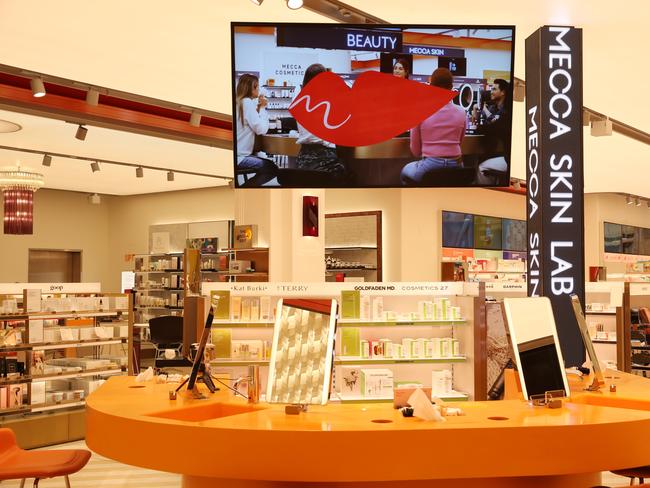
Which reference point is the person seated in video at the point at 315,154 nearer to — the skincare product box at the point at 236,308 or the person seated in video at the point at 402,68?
the person seated in video at the point at 402,68

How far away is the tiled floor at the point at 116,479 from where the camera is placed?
5.95 meters

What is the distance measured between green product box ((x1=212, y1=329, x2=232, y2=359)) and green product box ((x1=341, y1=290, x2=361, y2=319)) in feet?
3.30

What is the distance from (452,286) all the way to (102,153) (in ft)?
21.7

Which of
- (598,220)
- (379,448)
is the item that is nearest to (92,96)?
(379,448)

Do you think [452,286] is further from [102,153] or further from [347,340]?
[102,153]

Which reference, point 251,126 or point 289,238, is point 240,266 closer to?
point 289,238

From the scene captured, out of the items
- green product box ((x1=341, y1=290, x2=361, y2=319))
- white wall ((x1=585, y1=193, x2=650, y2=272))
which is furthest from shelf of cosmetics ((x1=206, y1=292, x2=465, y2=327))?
white wall ((x1=585, y1=193, x2=650, y2=272))

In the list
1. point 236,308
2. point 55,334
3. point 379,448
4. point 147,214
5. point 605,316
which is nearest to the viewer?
point 379,448

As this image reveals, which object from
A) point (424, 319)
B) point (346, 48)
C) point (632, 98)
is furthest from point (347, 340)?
point (632, 98)

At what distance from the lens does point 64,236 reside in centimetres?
1648

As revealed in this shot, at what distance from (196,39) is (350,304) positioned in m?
2.56

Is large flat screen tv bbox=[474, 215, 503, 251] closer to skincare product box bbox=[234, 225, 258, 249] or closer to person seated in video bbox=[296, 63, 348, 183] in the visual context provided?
skincare product box bbox=[234, 225, 258, 249]

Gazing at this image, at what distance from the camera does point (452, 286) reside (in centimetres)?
698

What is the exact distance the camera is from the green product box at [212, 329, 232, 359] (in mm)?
6531
